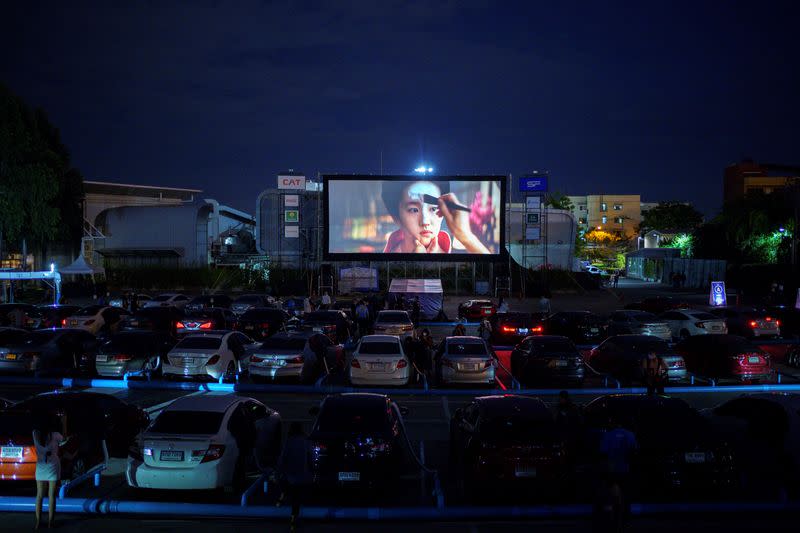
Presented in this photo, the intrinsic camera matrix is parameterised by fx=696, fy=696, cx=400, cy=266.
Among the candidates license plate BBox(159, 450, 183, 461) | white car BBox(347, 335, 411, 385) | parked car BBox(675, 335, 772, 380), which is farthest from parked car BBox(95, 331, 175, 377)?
parked car BBox(675, 335, 772, 380)

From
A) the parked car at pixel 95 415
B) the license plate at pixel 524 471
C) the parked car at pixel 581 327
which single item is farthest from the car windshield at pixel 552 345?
the parked car at pixel 95 415

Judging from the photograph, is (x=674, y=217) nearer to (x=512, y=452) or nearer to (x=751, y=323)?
(x=751, y=323)

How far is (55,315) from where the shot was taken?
2728 cm

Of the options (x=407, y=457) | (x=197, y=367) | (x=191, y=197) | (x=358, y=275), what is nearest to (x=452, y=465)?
(x=407, y=457)

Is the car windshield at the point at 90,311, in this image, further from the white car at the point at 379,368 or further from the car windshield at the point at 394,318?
the white car at the point at 379,368

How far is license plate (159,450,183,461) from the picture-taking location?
8.82 m

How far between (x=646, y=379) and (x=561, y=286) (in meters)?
35.6

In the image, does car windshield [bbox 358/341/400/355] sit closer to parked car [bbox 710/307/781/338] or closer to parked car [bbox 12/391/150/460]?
parked car [bbox 12/391/150/460]

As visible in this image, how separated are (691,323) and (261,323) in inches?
624

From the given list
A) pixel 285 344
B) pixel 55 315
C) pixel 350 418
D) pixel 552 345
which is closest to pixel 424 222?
pixel 55 315

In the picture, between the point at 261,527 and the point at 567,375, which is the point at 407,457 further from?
the point at 567,375

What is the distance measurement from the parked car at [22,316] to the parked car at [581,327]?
2037 centimetres

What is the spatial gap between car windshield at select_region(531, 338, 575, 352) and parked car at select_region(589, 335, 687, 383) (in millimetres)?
1452

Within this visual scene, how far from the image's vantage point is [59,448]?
8.55 metres
